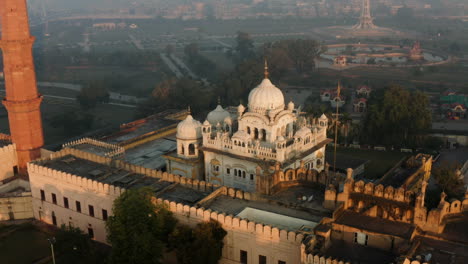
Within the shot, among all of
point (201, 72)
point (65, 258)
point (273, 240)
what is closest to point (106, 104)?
point (201, 72)

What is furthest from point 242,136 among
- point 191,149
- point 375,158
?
point 375,158

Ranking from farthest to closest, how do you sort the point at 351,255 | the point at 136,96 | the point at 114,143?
the point at 136,96 → the point at 114,143 → the point at 351,255

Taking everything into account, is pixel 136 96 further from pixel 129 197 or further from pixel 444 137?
pixel 129 197

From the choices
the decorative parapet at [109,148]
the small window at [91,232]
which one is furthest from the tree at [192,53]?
the small window at [91,232]

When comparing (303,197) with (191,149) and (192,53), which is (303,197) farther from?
(192,53)

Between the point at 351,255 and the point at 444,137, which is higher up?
the point at 351,255

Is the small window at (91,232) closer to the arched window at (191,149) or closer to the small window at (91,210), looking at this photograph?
the small window at (91,210)

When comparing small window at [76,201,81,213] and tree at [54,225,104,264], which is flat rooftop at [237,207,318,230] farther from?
small window at [76,201,81,213]
